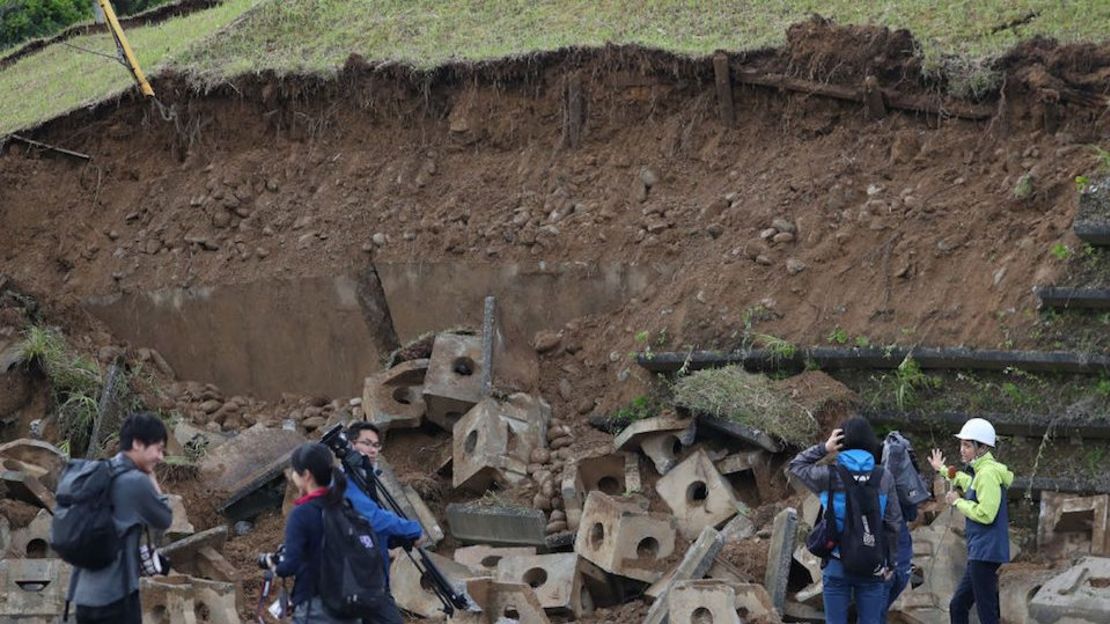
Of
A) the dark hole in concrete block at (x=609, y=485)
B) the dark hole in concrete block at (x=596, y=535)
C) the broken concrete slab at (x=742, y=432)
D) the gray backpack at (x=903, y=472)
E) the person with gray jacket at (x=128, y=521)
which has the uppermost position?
the person with gray jacket at (x=128, y=521)

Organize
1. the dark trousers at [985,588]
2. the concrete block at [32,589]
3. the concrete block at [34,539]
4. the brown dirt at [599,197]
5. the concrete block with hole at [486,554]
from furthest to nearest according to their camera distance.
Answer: the brown dirt at [599,197]
the concrete block with hole at [486,554]
the concrete block at [34,539]
the concrete block at [32,589]
the dark trousers at [985,588]

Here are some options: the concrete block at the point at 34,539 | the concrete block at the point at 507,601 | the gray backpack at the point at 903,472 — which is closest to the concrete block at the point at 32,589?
the concrete block at the point at 34,539

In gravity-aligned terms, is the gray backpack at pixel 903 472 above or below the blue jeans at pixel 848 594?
above

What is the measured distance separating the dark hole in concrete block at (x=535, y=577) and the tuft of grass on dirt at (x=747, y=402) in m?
1.79

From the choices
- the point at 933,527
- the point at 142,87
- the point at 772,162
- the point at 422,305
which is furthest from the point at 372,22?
the point at 933,527

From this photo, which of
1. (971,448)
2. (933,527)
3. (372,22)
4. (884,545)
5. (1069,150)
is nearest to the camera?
(884,545)

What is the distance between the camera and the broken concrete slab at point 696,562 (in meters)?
12.0

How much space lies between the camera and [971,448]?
11.0m

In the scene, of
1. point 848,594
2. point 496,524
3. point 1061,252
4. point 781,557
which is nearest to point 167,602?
point 496,524

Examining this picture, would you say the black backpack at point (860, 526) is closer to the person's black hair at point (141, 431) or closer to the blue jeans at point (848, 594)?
the blue jeans at point (848, 594)

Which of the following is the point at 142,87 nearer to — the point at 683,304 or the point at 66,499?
the point at 683,304

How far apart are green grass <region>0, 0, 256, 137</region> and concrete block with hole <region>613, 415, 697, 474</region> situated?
25.3 ft

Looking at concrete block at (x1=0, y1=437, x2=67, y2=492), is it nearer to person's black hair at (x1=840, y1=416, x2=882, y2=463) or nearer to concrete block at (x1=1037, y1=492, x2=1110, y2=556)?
person's black hair at (x1=840, y1=416, x2=882, y2=463)

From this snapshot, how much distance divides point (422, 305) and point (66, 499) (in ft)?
26.2
